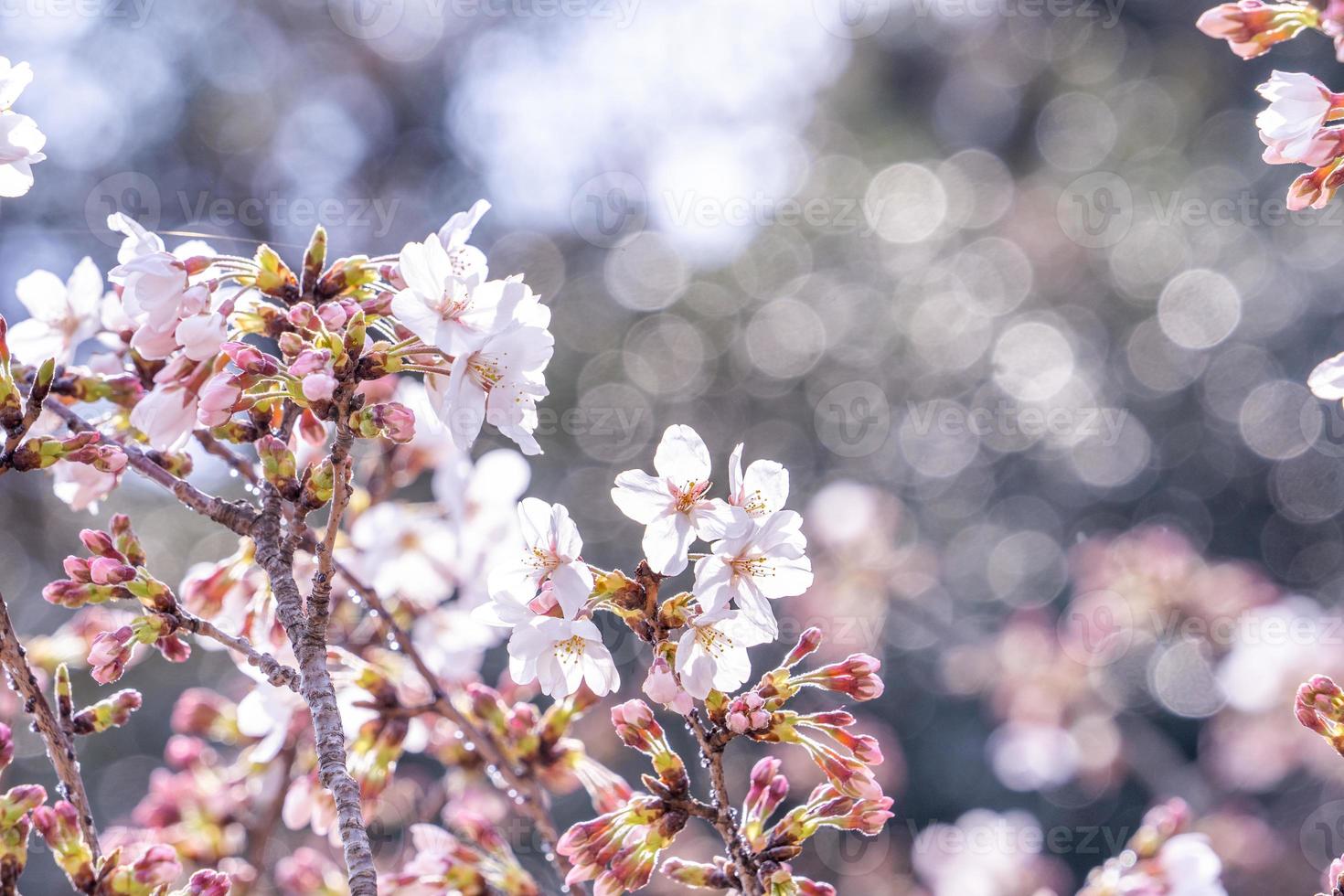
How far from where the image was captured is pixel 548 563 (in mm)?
1223

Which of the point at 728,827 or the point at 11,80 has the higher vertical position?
the point at 11,80

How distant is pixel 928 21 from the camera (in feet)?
29.4

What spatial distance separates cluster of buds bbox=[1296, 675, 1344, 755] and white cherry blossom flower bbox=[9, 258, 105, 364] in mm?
1615

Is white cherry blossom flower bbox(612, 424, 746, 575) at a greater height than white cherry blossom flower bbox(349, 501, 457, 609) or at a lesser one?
greater

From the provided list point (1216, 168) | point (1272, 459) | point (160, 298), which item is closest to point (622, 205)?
point (1216, 168)

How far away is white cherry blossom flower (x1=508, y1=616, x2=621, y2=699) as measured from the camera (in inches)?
47.5

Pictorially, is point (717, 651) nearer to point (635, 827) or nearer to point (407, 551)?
point (635, 827)

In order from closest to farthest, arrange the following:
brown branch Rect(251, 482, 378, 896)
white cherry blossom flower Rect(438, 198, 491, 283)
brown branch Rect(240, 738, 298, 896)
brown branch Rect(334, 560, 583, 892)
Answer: brown branch Rect(251, 482, 378, 896), white cherry blossom flower Rect(438, 198, 491, 283), brown branch Rect(334, 560, 583, 892), brown branch Rect(240, 738, 298, 896)

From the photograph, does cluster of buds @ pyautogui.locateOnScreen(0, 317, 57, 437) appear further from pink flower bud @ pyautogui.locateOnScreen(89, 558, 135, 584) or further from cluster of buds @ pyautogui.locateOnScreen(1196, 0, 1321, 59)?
cluster of buds @ pyautogui.locateOnScreen(1196, 0, 1321, 59)

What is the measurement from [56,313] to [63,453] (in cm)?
51

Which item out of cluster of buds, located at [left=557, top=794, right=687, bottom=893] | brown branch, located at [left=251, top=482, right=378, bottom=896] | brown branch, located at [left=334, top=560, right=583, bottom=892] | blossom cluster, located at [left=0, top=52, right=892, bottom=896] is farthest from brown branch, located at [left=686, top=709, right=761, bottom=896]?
brown branch, located at [left=334, top=560, right=583, bottom=892]

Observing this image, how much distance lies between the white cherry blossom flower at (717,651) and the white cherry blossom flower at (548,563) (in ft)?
0.42

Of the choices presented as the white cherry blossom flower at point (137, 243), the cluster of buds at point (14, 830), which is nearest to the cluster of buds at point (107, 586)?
the cluster of buds at point (14, 830)

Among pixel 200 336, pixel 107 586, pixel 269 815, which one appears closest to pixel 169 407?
pixel 200 336
